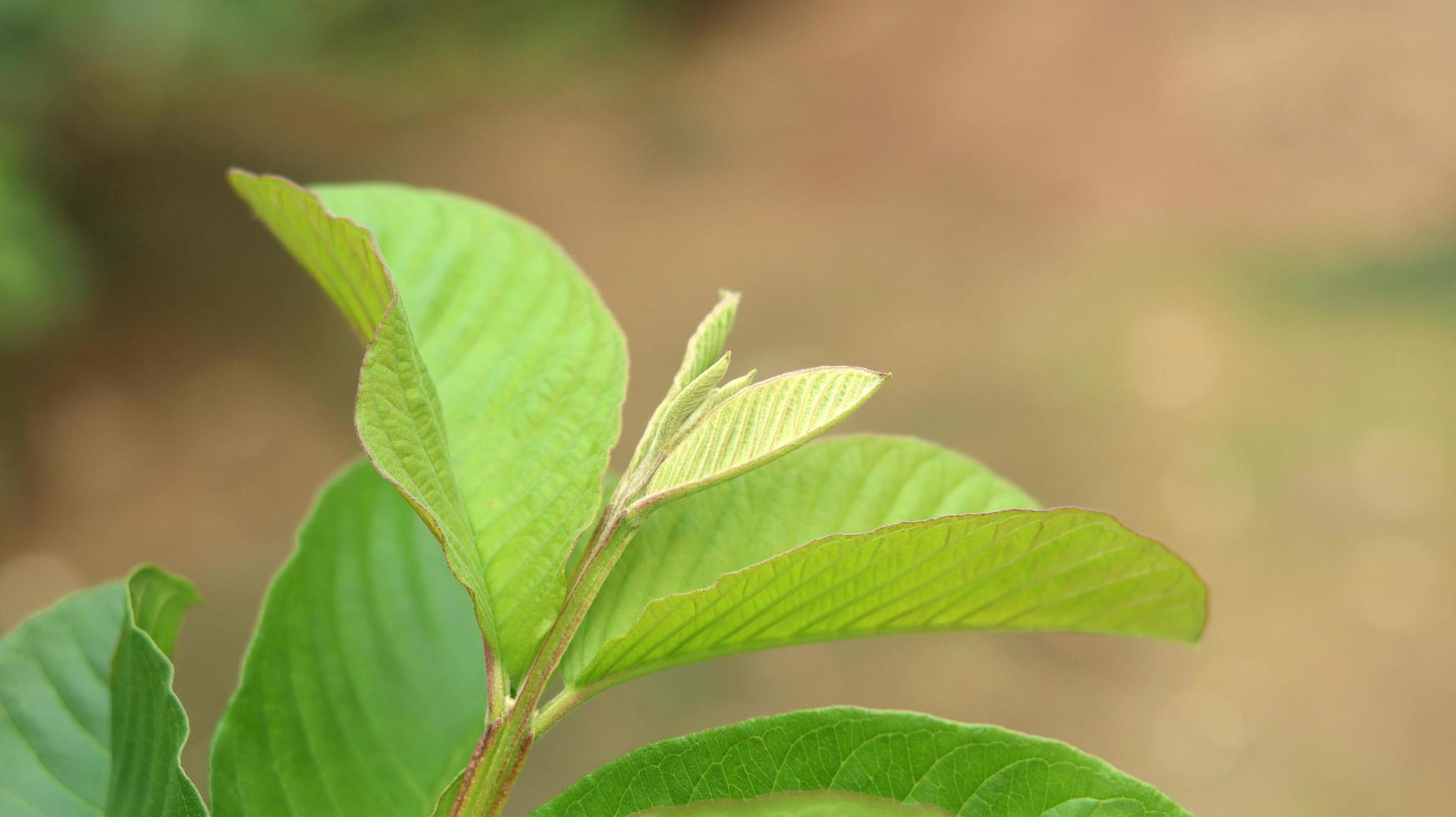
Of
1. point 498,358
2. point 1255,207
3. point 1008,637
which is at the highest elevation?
point 498,358

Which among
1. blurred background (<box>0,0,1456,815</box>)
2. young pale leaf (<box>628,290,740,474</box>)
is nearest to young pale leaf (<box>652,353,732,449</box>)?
young pale leaf (<box>628,290,740,474</box>)

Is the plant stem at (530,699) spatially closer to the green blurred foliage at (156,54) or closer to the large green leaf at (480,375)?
the large green leaf at (480,375)

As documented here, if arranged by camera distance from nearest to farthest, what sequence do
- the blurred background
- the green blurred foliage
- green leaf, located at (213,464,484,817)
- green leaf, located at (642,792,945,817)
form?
green leaf, located at (642,792,945,817) < green leaf, located at (213,464,484,817) < the blurred background < the green blurred foliage

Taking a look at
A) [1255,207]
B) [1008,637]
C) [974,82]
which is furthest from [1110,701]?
[974,82]

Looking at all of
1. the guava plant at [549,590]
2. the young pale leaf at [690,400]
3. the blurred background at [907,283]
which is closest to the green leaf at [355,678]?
the guava plant at [549,590]

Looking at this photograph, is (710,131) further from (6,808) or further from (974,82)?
(6,808)

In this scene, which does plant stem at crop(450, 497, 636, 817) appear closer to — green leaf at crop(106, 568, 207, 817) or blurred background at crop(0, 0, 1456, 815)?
green leaf at crop(106, 568, 207, 817)
